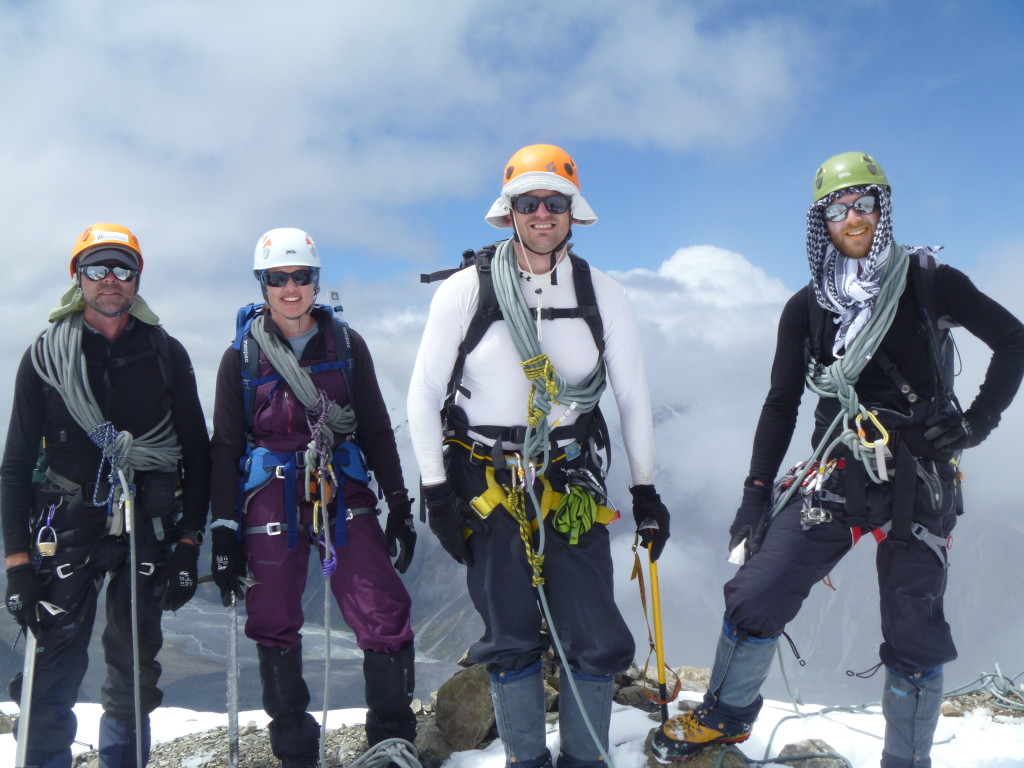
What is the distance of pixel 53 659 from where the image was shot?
4.52 m

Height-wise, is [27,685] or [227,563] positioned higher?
[227,563]

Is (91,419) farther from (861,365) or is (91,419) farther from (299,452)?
(861,365)

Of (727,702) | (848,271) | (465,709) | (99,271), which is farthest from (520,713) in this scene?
(99,271)

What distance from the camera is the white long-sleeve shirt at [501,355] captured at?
4207mm

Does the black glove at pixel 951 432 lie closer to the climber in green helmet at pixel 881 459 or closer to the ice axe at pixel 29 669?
the climber in green helmet at pixel 881 459

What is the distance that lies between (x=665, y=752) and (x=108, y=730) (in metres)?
3.83

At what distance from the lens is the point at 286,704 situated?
4.83 meters

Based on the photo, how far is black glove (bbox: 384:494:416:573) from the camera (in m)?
5.16

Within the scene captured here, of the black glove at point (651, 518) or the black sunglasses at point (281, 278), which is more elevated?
the black sunglasses at point (281, 278)

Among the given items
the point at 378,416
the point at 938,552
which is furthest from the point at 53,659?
the point at 938,552

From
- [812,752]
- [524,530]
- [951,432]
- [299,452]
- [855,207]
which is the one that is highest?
[855,207]

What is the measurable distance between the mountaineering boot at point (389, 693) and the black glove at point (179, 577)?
51.5 inches

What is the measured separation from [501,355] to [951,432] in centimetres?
273

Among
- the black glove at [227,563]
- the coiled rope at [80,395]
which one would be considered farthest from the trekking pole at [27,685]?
the black glove at [227,563]
